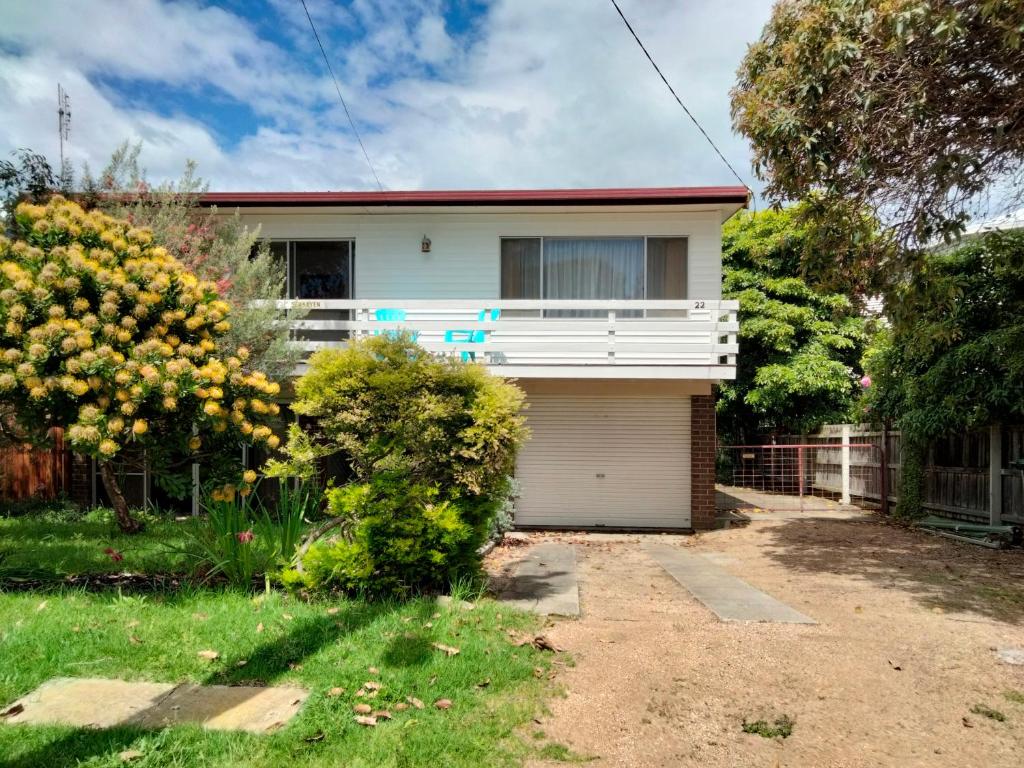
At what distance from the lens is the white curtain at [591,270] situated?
501 inches

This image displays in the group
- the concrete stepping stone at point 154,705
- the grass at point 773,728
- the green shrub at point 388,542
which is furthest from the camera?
the green shrub at point 388,542

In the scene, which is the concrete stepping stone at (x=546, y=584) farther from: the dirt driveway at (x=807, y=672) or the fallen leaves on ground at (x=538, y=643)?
the fallen leaves on ground at (x=538, y=643)

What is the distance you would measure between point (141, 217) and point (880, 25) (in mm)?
9933

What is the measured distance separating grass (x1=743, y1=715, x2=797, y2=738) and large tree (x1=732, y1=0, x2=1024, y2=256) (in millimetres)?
5648

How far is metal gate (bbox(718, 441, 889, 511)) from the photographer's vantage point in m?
15.2

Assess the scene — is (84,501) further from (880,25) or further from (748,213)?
(748,213)

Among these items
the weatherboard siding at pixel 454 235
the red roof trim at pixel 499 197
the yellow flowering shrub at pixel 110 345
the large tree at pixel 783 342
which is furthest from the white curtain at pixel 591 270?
the yellow flowering shrub at pixel 110 345

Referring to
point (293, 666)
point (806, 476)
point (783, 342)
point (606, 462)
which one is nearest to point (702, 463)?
point (606, 462)

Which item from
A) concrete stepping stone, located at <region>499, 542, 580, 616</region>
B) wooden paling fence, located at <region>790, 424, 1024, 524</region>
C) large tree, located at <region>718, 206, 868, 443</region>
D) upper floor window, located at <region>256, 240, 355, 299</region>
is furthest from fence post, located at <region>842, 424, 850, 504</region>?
upper floor window, located at <region>256, 240, 355, 299</region>

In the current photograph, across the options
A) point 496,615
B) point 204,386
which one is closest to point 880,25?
point 496,615

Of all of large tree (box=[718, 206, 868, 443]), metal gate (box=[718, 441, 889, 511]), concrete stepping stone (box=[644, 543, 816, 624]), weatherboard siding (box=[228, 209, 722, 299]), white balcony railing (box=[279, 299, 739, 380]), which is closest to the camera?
concrete stepping stone (box=[644, 543, 816, 624])

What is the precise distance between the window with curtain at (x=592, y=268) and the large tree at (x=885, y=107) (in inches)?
151

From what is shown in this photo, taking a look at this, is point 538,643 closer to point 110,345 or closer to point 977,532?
point 110,345

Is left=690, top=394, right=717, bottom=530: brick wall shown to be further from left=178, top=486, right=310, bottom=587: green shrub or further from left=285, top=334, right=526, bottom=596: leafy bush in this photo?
left=178, top=486, right=310, bottom=587: green shrub
